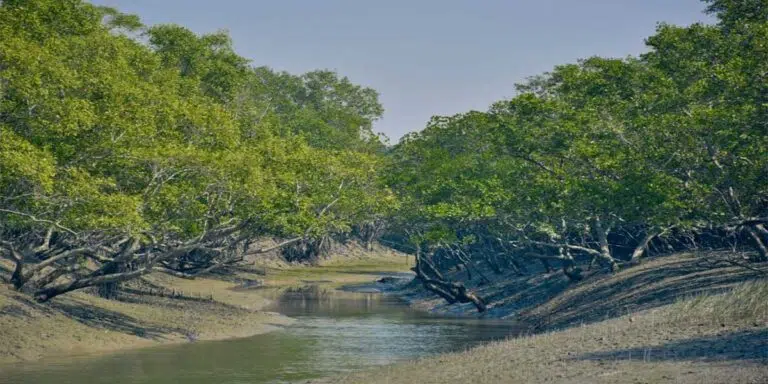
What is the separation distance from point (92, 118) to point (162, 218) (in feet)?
18.4

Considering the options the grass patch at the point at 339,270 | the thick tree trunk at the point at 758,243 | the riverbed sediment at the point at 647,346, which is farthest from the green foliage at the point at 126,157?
the grass patch at the point at 339,270

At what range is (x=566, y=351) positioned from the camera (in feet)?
84.8

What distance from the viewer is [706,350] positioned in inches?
866

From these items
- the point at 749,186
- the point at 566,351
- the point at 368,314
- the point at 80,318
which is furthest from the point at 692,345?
the point at 368,314

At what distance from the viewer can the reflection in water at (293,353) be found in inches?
1198

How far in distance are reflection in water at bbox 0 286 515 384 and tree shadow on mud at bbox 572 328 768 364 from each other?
435 inches

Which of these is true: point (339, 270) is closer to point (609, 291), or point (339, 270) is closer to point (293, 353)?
point (609, 291)

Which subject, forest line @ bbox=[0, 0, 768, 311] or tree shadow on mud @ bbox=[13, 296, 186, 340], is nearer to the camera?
forest line @ bbox=[0, 0, 768, 311]

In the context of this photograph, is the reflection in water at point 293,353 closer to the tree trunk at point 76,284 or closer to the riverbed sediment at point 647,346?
the riverbed sediment at point 647,346

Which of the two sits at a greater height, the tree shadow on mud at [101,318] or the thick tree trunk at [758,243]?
the thick tree trunk at [758,243]

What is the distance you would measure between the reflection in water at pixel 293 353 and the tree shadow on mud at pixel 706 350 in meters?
11.0

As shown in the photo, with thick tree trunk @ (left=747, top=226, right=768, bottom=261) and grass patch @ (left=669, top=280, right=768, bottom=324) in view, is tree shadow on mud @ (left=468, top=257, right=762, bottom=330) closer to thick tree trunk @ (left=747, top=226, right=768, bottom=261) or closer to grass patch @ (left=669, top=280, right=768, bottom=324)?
thick tree trunk @ (left=747, top=226, right=768, bottom=261)

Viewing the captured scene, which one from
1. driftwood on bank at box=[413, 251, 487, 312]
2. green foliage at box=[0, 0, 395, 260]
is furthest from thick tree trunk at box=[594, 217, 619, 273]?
green foliage at box=[0, 0, 395, 260]

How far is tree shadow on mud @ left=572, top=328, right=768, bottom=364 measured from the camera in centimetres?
2088
